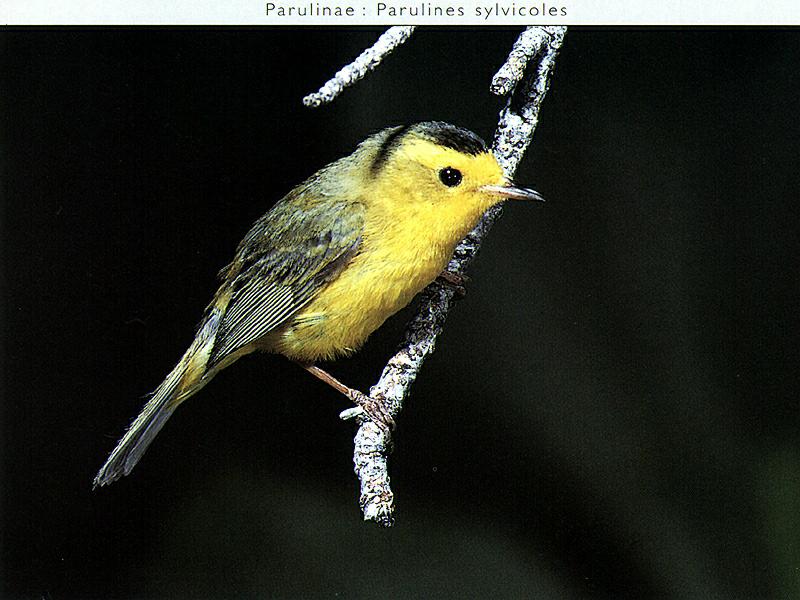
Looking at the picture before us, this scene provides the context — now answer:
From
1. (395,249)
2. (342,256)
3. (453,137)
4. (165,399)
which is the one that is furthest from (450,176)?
(165,399)

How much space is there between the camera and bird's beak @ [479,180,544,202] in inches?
108

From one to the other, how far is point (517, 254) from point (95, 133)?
1.59 meters

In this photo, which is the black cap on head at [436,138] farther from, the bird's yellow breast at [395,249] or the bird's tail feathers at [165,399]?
the bird's tail feathers at [165,399]

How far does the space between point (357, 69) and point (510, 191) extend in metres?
0.67

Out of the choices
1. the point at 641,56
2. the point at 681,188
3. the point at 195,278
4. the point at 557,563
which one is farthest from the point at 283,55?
the point at 557,563

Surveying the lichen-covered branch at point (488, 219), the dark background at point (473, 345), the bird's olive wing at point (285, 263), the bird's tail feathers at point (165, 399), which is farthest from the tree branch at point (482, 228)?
the bird's tail feathers at point (165, 399)

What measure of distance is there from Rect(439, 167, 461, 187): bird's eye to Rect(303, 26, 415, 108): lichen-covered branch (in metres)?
0.42

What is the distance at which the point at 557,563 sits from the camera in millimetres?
3178

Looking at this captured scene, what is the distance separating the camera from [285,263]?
300 centimetres

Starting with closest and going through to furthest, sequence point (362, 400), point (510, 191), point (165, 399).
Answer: point (510, 191) → point (362, 400) → point (165, 399)

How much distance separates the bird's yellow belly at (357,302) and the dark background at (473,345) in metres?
0.21

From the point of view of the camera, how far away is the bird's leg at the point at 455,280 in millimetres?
3113

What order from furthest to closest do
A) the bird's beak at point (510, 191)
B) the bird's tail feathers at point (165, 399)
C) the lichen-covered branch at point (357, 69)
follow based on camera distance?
1. the bird's tail feathers at point (165, 399)
2. the bird's beak at point (510, 191)
3. the lichen-covered branch at point (357, 69)

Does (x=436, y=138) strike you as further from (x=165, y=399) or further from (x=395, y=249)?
(x=165, y=399)
